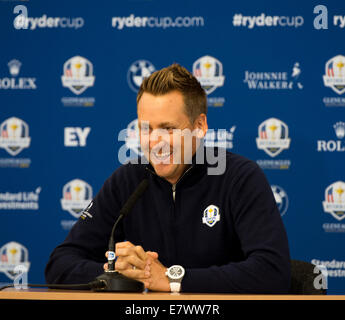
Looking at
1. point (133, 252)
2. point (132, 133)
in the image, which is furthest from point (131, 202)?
point (132, 133)

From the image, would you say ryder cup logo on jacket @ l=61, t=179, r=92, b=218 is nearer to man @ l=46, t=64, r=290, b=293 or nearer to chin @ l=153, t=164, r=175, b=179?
man @ l=46, t=64, r=290, b=293

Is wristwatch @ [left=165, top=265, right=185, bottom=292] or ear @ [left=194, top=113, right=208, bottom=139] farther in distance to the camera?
ear @ [left=194, top=113, right=208, bottom=139]

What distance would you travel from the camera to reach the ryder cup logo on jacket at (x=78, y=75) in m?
3.20

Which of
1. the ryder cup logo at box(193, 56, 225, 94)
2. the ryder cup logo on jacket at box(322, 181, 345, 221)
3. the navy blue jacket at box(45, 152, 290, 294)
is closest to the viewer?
the navy blue jacket at box(45, 152, 290, 294)

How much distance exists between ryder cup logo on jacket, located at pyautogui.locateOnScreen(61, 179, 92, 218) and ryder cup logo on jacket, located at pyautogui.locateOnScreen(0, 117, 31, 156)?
0.45 m

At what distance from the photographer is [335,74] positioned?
304 centimetres

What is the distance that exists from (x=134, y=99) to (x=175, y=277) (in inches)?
78.2

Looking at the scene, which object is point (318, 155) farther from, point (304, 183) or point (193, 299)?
point (193, 299)

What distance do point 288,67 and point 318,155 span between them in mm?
648

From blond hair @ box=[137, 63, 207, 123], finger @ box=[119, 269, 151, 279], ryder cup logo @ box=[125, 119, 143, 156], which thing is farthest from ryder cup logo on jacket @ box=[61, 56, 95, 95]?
finger @ box=[119, 269, 151, 279]

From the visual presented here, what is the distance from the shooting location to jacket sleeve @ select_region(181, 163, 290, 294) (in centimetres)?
140

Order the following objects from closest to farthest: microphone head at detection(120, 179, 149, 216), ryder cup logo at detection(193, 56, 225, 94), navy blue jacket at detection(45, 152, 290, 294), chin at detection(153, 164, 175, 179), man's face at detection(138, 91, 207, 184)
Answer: microphone head at detection(120, 179, 149, 216), navy blue jacket at detection(45, 152, 290, 294), man's face at detection(138, 91, 207, 184), chin at detection(153, 164, 175, 179), ryder cup logo at detection(193, 56, 225, 94)

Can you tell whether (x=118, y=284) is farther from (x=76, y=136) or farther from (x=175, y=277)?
(x=76, y=136)
